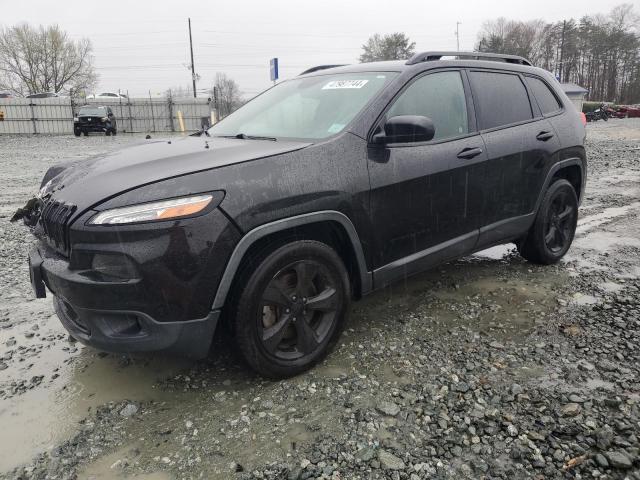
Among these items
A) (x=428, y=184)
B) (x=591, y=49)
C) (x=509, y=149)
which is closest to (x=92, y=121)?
(x=509, y=149)

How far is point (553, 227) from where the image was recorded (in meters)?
4.68

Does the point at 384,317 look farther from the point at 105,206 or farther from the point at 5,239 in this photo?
the point at 5,239

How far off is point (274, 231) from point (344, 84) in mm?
1448

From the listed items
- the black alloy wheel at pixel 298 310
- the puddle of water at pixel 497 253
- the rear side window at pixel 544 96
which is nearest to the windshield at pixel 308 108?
the black alloy wheel at pixel 298 310

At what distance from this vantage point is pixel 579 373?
2852mm

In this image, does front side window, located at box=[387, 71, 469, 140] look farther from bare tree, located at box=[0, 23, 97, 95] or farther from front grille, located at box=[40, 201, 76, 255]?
bare tree, located at box=[0, 23, 97, 95]

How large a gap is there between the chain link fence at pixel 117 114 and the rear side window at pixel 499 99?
27892 mm

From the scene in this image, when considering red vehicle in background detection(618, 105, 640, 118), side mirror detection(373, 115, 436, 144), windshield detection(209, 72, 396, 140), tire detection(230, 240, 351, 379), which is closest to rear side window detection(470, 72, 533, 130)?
windshield detection(209, 72, 396, 140)

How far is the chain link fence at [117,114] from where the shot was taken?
28977mm

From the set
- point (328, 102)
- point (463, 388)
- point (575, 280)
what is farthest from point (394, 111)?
point (575, 280)

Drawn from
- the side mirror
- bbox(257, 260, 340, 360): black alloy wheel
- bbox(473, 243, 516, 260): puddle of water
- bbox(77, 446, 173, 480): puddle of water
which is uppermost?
the side mirror

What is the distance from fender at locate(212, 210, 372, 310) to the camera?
2449 mm

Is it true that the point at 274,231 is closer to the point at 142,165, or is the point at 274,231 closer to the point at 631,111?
the point at 142,165

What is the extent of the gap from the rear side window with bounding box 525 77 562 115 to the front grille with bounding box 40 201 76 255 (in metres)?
3.85
